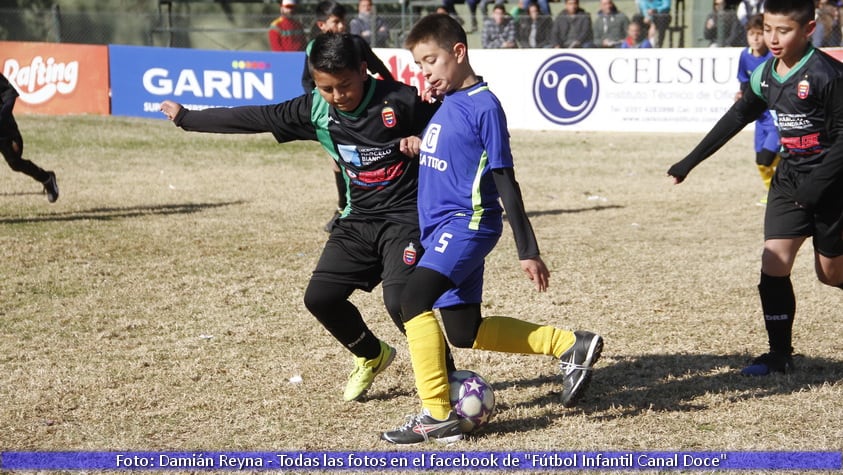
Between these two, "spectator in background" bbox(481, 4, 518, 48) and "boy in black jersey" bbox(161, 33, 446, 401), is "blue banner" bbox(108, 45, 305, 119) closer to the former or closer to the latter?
"spectator in background" bbox(481, 4, 518, 48)

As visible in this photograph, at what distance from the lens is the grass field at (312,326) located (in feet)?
15.9

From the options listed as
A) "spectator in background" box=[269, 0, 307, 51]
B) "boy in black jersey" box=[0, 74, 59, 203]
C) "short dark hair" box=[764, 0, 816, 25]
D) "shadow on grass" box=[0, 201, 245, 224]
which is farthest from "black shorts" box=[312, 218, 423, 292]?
"spectator in background" box=[269, 0, 307, 51]

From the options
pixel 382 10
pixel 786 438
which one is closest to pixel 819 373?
pixel 786 438

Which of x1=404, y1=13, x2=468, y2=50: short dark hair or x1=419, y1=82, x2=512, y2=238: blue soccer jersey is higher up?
x1=404, y1=13, x2=468, y2=50: short dark hair

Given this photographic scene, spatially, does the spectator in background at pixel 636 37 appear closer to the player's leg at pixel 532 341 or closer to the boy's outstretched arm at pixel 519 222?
the player's leg at pixel 532 341

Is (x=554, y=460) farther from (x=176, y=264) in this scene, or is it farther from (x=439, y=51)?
(x=176, y=264)

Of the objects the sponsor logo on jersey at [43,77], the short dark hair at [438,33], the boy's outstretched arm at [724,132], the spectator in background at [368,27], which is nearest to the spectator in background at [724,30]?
the spectator in background at [368,27]

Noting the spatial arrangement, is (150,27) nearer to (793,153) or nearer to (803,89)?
(793,153)

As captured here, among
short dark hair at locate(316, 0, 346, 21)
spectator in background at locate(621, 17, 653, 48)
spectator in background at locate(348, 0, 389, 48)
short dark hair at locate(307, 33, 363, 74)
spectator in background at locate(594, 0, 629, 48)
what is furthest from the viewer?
spectator in background at locate(348, 0, 389, 48)

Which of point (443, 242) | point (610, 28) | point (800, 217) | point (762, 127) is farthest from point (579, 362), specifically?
point (610, 28)

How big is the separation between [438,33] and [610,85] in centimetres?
1365

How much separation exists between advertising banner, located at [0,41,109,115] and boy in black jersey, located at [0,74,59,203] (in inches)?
391

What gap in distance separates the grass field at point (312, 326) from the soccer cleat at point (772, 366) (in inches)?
3.4

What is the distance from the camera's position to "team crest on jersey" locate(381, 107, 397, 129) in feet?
16.4
